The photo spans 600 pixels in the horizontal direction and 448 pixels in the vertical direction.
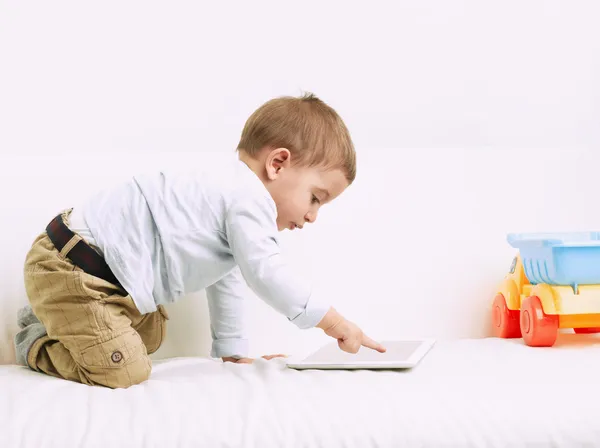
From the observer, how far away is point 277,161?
129 centimetres

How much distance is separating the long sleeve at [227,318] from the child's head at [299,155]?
0.21 m

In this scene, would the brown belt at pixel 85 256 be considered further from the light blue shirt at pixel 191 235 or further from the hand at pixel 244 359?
the hand at pixel 244 359

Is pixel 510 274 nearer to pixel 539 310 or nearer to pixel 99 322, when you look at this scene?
pixel 539 310

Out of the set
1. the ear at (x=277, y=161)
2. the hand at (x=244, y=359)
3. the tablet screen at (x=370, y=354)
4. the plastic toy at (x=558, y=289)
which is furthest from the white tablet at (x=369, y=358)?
the ear at (x=277, y=161)

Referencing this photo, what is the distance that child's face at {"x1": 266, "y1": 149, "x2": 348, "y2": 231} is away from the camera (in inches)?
50.6

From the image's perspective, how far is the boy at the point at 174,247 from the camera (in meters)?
1.15

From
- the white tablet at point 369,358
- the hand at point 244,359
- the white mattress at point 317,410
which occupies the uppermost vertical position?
the white mattress at point 317,410

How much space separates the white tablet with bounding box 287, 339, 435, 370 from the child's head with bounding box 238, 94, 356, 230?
26 cm

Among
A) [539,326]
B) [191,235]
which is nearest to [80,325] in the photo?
[191,235]

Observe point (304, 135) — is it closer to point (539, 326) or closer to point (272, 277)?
point (272, 277)

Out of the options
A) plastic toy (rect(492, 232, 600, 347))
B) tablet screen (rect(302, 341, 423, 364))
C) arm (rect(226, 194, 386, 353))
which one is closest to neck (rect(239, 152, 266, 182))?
arm (rect(226, 194, 386, 353))

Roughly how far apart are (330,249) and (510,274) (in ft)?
1.28

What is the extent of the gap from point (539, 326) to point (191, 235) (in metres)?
0.68

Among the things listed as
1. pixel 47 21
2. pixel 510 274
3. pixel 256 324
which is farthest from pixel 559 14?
pixel 47 21
